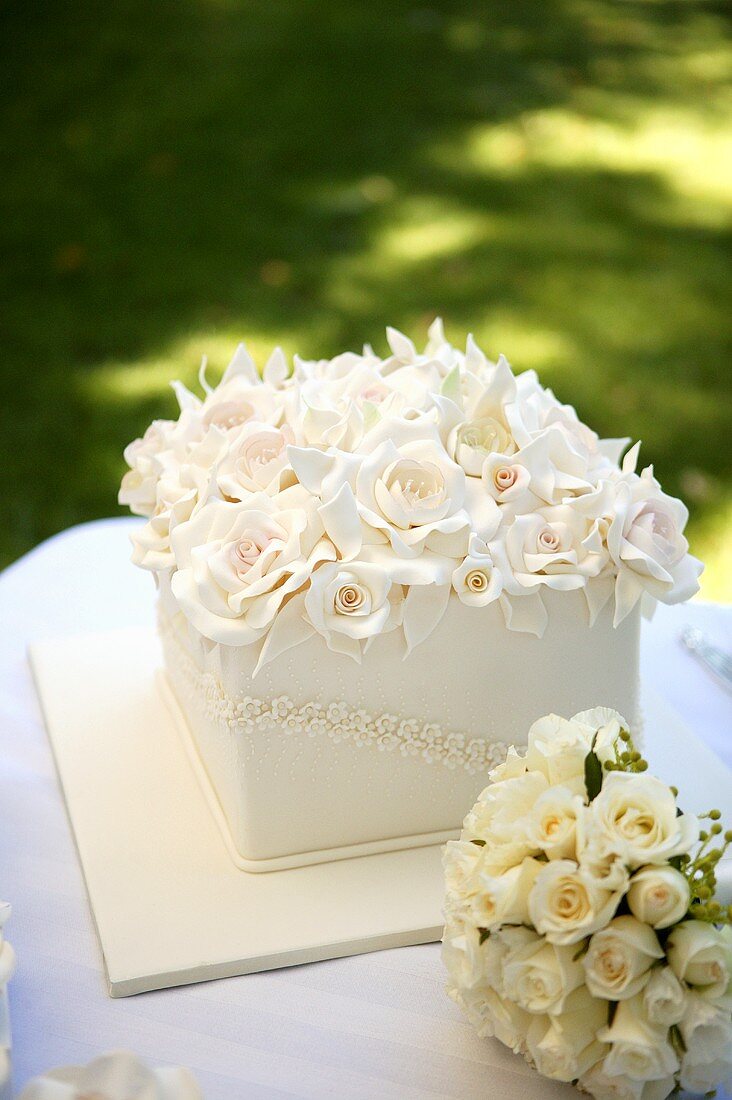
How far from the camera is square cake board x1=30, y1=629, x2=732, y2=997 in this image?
1.04 meters

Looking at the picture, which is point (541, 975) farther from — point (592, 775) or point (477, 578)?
point (477, 578)

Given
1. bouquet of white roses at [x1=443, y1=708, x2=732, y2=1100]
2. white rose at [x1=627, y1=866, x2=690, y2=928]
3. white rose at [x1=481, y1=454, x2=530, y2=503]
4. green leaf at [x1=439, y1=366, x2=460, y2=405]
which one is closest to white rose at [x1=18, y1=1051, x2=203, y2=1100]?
bouquet of white roses at [x1=443, y1=708, x2=732, y2=1100]

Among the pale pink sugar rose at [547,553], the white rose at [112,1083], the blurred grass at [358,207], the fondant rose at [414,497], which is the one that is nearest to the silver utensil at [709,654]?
the pale pink sugar rose at [547,553]

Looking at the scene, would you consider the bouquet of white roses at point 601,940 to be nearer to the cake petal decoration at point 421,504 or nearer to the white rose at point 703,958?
the white rose at point 703,958

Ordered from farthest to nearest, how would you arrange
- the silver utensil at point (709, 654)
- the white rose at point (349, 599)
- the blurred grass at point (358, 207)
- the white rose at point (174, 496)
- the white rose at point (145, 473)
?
the blurred grass at point (358, 207)
the silver utensil at point (709, 654)
the white rose at point (145, 473)
the white rose at point (174, 496)
the white rose at point (349, 599)

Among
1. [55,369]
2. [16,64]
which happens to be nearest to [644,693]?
[55,369]

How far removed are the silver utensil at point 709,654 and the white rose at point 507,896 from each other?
0.67 m

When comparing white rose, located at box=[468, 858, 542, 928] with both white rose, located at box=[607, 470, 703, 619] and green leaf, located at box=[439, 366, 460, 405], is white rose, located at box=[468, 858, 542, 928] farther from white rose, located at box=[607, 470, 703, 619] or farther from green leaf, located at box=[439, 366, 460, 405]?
green leaf, located at box=[439, 366, 460, 405]

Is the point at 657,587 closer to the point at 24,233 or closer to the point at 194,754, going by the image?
the point at 194,754

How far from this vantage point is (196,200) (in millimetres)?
3861

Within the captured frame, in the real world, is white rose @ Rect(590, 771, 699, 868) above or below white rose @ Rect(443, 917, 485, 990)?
above

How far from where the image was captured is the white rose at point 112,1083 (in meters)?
0.79

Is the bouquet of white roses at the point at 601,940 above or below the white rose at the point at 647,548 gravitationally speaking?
below

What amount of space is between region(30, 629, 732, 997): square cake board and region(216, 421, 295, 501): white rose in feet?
1.09
